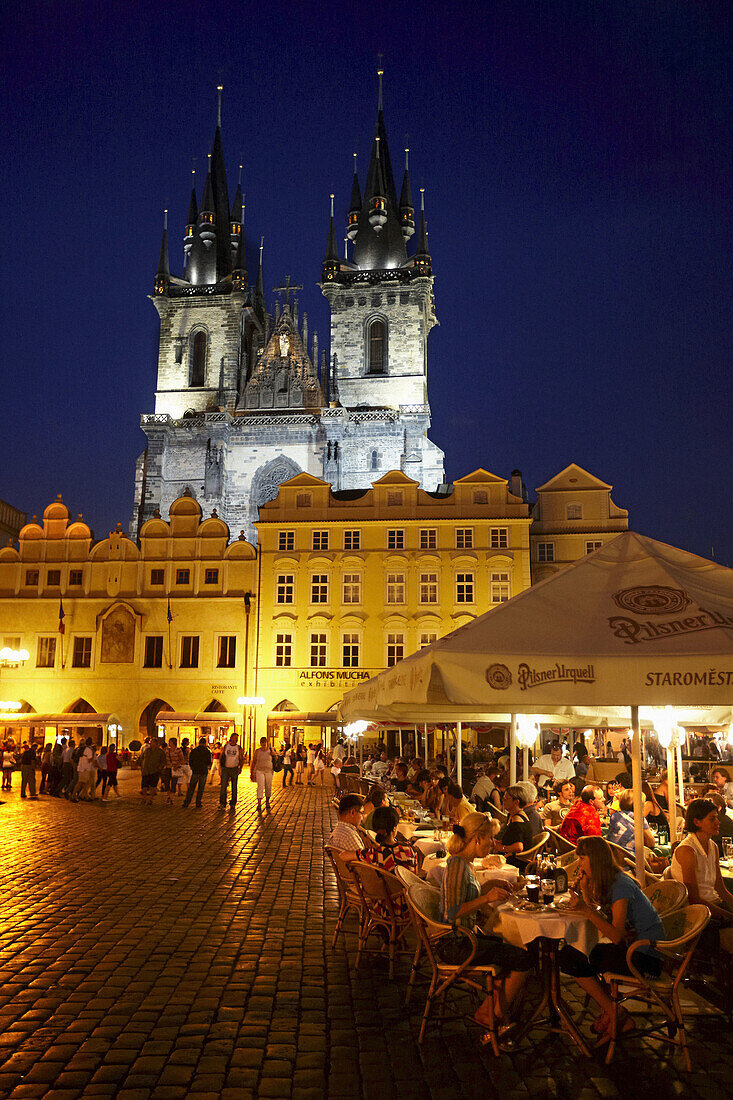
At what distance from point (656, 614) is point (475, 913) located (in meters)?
2.45

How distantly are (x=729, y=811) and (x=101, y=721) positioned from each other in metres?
30.4

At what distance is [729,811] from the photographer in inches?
428

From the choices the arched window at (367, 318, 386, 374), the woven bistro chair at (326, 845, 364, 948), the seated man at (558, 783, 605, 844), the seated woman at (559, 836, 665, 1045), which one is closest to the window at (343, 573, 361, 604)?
the arched window at (367, 318, 386, 374)

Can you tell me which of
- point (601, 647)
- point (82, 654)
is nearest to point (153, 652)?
point (82, 654)

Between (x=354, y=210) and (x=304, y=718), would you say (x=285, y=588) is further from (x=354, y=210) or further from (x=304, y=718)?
(x=354, y=210)

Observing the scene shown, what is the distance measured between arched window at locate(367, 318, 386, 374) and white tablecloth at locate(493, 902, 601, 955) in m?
54.9

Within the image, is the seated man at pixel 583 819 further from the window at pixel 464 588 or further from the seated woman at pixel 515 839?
the window at pixel 464 588

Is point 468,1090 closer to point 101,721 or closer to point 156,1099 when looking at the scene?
point 156,1099

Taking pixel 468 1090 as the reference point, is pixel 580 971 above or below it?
above

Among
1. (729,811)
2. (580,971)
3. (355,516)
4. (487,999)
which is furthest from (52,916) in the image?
(355,516)

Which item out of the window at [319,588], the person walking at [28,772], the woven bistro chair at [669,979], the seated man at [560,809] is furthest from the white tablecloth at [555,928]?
the window at [319,588]

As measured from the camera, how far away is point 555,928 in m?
5.39

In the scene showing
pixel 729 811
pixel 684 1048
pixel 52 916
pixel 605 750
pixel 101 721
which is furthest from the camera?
pixel 101 721

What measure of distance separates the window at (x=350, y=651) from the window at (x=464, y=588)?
4902mm
